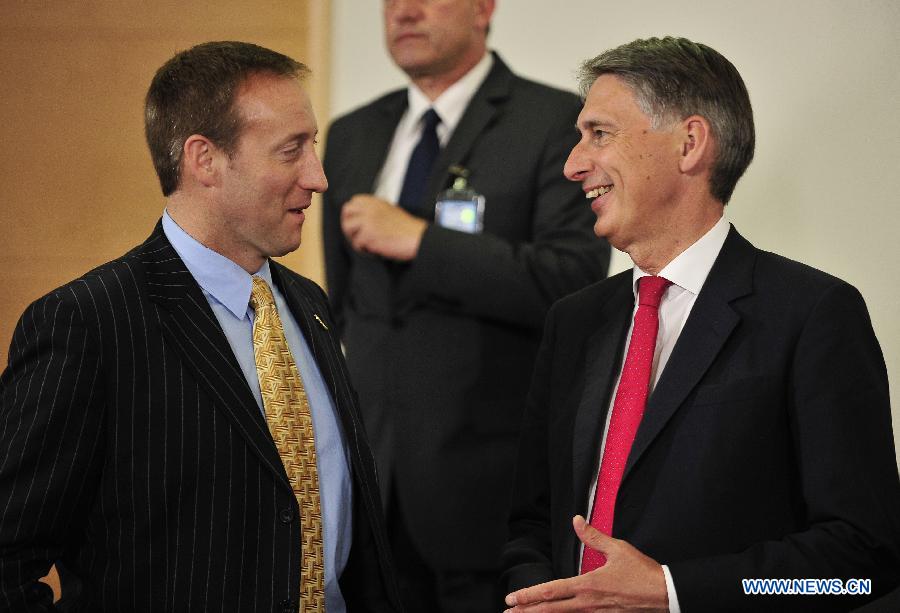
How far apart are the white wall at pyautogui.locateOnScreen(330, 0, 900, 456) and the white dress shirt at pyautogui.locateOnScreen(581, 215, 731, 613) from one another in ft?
4.36

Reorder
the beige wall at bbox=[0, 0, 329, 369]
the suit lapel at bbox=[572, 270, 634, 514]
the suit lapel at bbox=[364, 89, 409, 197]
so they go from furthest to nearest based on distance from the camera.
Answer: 1. the beige wall at bbox=[0, 0, 329, 369]
2. the suit lapel at bbox=[364, 89, 409, 197]
3. the suit lapel at bbox=[572, 270, 634, 514]

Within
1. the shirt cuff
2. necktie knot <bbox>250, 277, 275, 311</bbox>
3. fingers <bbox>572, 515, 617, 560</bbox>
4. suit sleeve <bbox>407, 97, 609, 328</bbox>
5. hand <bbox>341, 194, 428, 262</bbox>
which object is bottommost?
the shirt cuff

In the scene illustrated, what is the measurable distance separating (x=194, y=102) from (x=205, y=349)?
1.56 ft

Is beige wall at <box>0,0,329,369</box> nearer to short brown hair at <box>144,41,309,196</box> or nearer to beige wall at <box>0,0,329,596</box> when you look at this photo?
beige wall at <box>0,0,329,596</box>

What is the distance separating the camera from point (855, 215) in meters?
3.12

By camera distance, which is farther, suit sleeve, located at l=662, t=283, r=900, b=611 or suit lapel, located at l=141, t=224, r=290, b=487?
suit lapel, located at l=141, t=224, r=290, b=487

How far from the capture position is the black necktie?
2.95 meters

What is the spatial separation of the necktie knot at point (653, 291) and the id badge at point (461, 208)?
3.01ft

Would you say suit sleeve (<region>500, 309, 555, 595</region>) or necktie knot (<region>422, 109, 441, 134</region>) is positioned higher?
necktie knot (<region>422, 109, 441, 134</region>)

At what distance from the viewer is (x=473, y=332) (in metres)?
2.81

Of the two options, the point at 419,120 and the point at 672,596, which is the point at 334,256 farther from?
the point at 672,596

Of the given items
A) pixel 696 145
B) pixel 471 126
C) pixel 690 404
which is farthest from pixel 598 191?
pixel 471 126

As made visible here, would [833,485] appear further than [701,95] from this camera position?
No

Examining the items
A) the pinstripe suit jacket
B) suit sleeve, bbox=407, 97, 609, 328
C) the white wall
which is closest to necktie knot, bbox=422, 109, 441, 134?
suit sleeve, bbox=407, 97, 609, 328
